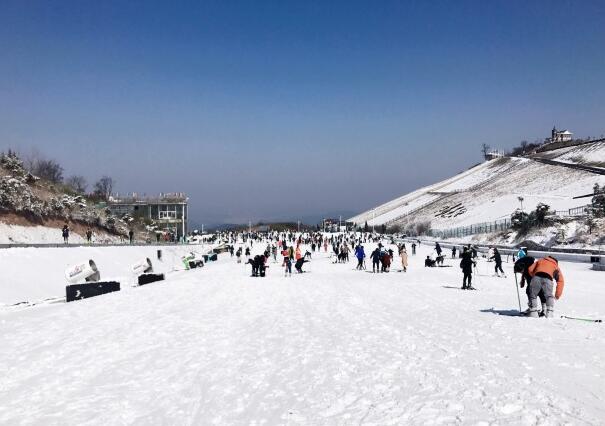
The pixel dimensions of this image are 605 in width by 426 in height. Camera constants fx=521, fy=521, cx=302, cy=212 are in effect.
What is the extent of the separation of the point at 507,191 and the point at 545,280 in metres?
97.9

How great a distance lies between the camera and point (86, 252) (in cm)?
3491

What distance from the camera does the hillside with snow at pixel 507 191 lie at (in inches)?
3160

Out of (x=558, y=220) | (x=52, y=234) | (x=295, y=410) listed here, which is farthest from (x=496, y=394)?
(x=558, y=220)

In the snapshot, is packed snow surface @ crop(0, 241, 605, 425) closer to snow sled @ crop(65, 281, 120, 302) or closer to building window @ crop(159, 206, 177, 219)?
snow sled @ crop(65, 281, 120, 302)

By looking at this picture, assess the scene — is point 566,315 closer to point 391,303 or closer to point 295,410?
point 391,303

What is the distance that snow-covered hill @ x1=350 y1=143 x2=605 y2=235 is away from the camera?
8062 cm

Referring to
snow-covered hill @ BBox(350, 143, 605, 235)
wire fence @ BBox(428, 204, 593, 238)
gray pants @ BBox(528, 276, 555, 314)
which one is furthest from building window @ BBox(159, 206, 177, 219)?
gray pants @ BBox(528, 276, 555, 314)

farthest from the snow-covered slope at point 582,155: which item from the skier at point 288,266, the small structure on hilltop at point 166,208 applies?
the skier at point 288,266

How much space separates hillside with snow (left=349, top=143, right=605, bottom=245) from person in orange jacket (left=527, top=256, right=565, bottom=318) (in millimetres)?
59030

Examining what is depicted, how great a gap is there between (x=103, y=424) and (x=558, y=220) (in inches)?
1972

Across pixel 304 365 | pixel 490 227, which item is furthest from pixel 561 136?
pixel 304 365

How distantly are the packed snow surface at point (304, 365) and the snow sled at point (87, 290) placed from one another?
165 inches

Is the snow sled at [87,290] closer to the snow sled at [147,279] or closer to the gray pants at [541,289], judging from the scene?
the snow sled at [147,279]

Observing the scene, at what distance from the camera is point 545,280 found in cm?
1079
